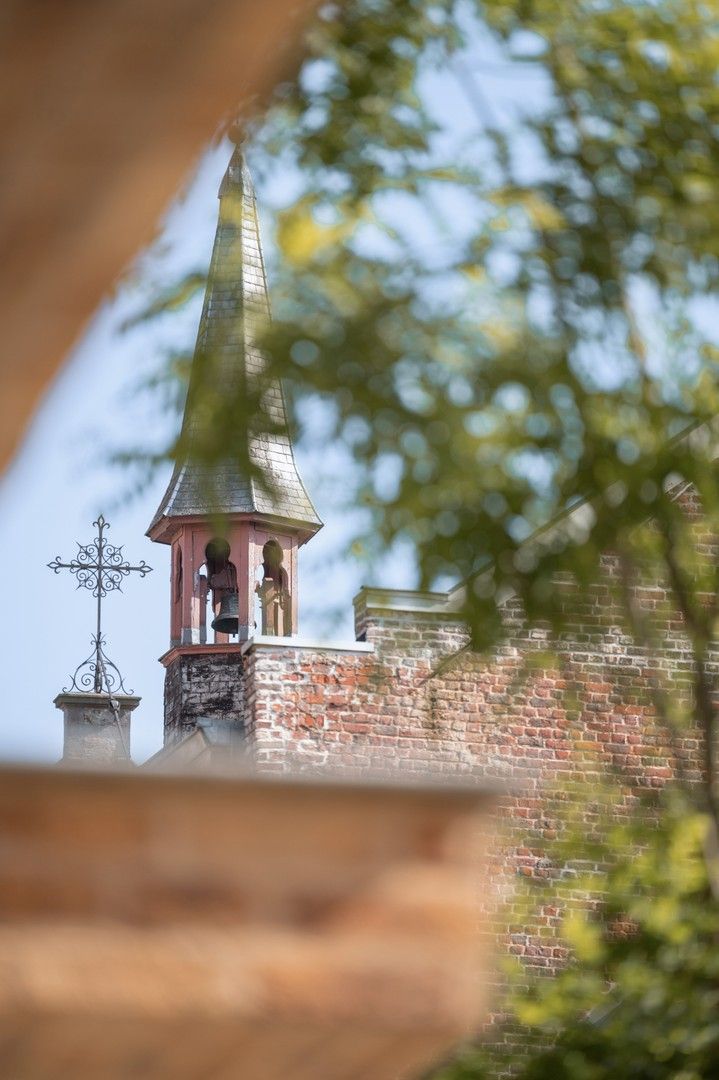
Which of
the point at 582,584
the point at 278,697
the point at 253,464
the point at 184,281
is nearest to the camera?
the point at 253,464

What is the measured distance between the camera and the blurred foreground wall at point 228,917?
2.08ft

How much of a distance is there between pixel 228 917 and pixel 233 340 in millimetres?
2689

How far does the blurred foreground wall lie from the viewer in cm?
63

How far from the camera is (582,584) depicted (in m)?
3.17

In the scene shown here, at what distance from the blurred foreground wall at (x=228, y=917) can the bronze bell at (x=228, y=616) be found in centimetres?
2034

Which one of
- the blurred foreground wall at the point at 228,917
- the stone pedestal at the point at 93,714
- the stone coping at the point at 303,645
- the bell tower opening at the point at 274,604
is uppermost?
the bell tower opening at the point at 274,604

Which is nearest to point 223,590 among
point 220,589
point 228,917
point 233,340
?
point 220,589

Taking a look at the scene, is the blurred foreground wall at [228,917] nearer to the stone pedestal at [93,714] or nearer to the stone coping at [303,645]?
the stone coping at [303,645]

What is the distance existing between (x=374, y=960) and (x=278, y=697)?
320 inches

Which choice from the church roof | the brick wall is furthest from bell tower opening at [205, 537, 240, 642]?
the church roof

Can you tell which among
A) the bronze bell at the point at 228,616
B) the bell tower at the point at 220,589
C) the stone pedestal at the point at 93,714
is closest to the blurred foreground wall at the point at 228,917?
the bell tower at the point at 220,589

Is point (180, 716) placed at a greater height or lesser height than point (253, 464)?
greater

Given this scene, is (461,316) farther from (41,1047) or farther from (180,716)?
(180,716)

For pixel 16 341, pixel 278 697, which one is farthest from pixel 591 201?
pixel 278 697
